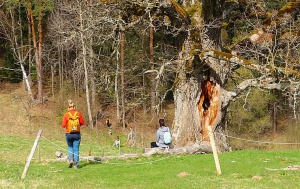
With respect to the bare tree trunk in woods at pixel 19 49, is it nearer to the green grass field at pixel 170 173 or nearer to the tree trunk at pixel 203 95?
the tree trunk at pixel 203 95

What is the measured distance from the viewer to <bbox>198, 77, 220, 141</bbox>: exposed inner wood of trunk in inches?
787

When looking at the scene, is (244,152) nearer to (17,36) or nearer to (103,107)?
(103,107)

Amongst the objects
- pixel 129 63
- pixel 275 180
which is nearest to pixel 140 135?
pixel 129 63

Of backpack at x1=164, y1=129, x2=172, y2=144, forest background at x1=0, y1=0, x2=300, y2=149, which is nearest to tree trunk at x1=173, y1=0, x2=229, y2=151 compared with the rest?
backpack at x1=164, y1=129, x2=172, y2=144

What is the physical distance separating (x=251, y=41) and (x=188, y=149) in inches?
200

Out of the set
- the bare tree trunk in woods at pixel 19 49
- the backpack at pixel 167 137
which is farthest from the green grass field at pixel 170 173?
the bare tree trunk in woods at pixel 19 49

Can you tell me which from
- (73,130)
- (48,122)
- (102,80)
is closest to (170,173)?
(73,130)

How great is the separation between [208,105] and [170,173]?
701 cm

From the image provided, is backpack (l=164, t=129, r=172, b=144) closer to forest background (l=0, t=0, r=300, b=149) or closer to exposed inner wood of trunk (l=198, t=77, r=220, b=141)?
exposed inner wood of trunk (l=198, t=77, r=220, b=141)

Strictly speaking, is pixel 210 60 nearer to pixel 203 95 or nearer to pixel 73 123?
pixel 203 95

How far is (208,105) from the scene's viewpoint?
20.3 meters

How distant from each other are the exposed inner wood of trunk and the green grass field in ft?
6.52

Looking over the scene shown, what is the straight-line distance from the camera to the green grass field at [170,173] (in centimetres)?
1162

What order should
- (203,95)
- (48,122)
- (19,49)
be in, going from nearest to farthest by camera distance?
(203,95) → (48,122) → (19,49)
